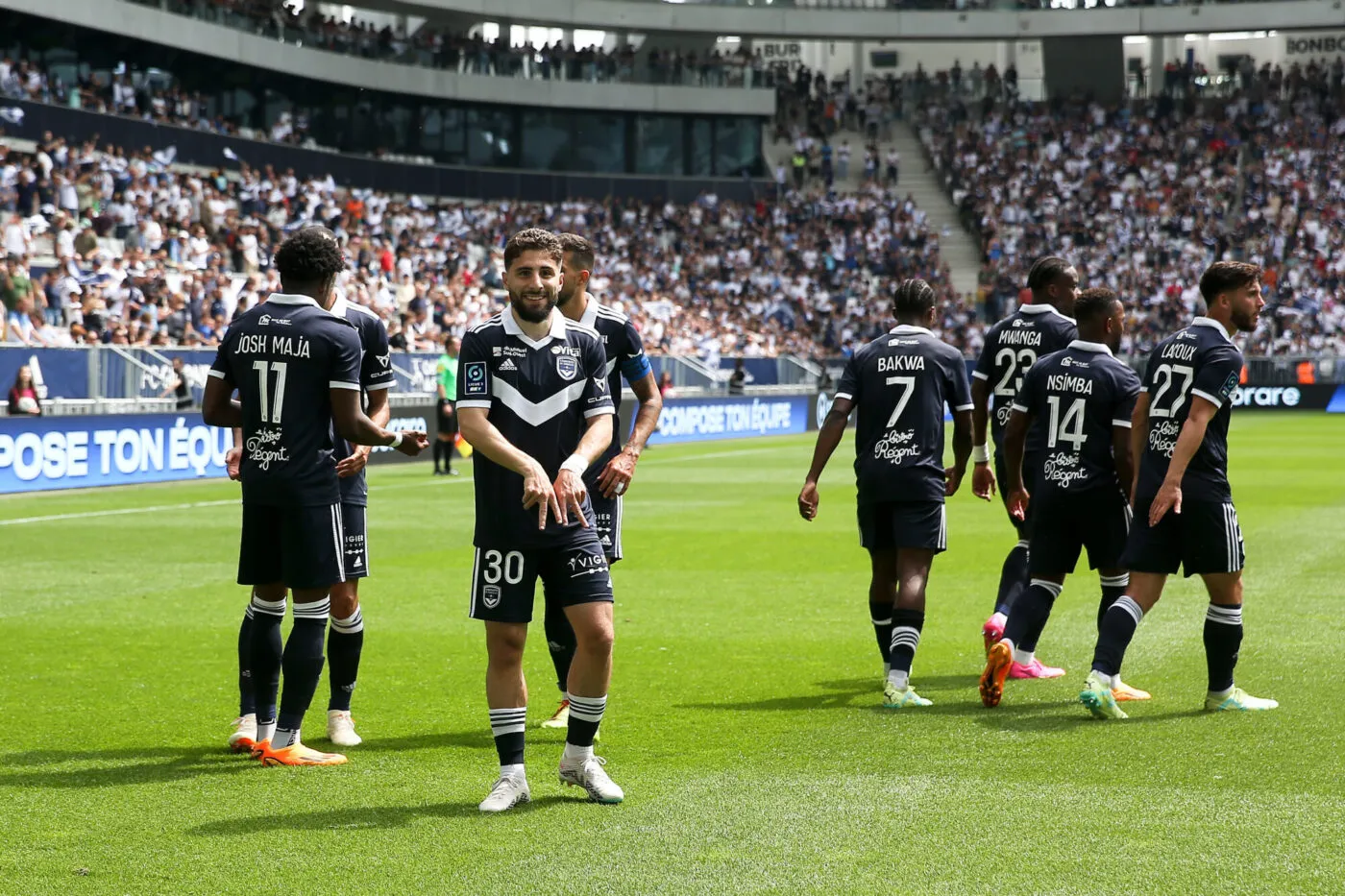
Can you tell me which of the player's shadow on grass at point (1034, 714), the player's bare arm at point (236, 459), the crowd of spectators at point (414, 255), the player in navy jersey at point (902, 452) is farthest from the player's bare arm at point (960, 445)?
the crowd of spectators at point (414, 255)

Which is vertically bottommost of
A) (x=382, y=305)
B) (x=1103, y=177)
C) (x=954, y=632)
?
(x=954, y=632)

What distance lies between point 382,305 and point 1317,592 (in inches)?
998

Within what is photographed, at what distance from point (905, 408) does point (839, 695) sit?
62.1 inches

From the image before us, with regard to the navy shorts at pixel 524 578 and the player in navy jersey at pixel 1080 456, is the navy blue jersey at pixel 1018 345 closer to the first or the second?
the player in navy jersey at pixel 1080 456

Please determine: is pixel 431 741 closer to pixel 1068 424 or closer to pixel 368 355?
pixel 368 355

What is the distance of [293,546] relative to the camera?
6.78 m

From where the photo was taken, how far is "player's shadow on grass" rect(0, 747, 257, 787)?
6547mm

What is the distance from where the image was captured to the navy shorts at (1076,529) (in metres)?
8.38

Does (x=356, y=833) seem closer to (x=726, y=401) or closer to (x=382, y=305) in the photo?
(x=382, y=305)

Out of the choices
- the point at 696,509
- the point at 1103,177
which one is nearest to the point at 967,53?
the point at 1103,177

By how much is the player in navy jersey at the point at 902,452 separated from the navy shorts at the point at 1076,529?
51 centimetres

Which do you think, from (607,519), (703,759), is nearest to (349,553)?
(607,519)

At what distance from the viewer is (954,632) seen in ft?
35.2

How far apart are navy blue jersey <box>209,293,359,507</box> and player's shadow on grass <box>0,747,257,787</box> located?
1.17 m
